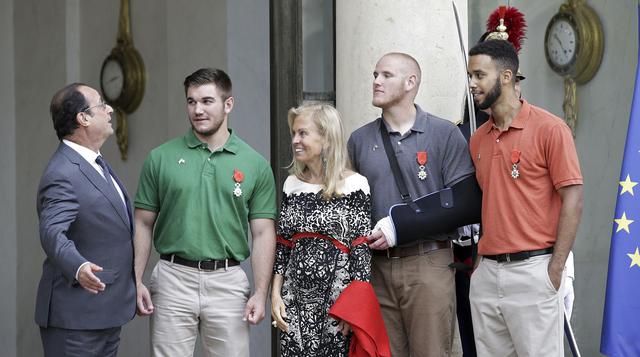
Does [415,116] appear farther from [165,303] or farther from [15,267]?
[15,267]

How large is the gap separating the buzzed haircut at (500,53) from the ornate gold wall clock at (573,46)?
314 centimetres

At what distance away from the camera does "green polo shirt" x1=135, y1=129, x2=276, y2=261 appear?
4.87 metres

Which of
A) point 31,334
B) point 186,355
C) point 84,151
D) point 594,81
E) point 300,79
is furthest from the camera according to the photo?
point 31,334

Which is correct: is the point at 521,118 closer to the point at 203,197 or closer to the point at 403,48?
the point at 403,48

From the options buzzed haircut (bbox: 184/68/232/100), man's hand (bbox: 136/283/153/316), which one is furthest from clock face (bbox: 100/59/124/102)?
man's hand (bbox: 136/283/153/316)

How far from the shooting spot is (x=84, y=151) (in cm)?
458

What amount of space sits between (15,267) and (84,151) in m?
5.09

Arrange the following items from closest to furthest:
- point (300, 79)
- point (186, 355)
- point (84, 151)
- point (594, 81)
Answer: point (84, 151) → point (186, 355) → point (300, 79) → point (594, 81)

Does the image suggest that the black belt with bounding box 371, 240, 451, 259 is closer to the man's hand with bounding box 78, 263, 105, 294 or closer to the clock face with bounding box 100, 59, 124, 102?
the man's hand with bounding box 78, 263, 105, 294

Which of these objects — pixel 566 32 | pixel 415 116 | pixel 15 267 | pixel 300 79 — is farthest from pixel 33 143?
pixel 415 116

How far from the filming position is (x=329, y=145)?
15.7 feet

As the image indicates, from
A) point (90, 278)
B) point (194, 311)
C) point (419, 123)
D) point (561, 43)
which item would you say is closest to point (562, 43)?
point (561, 43)

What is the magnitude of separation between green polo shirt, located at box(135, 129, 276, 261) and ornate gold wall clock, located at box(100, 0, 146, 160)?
3.73 m

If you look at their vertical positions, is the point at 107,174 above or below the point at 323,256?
above
